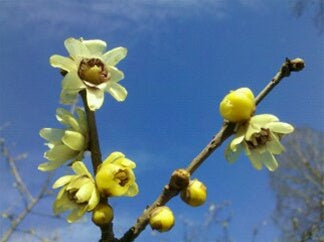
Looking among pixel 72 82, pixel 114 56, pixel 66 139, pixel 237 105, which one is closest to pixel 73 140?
pixel 66 139

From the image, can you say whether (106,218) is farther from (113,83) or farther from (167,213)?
(113,83)

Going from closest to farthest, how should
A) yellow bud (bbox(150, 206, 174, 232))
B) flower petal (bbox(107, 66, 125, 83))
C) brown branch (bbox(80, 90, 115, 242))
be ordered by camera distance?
yellow bud (bbox(150, 206, 174, 232))
brown branch (bbox(80, 90, 115, 242))
flower petal (bbox(107, 66, 125, 83))

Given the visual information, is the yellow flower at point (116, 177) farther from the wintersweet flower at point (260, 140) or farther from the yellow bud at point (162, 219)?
the wintersweet flower at point (260, 140)

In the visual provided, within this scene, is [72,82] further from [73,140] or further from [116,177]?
[116,177]

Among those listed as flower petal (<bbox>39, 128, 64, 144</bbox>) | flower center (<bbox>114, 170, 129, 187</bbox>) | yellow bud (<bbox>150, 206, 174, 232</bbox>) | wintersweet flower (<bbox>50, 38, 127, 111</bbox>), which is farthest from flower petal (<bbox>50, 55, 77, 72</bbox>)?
yellow bud (<bbox>150, 206, 174, 232</bbox>)

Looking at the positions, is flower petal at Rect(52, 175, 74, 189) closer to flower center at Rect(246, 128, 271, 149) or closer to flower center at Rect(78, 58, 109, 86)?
flower center at Rect(78, 58, 109, 86)
